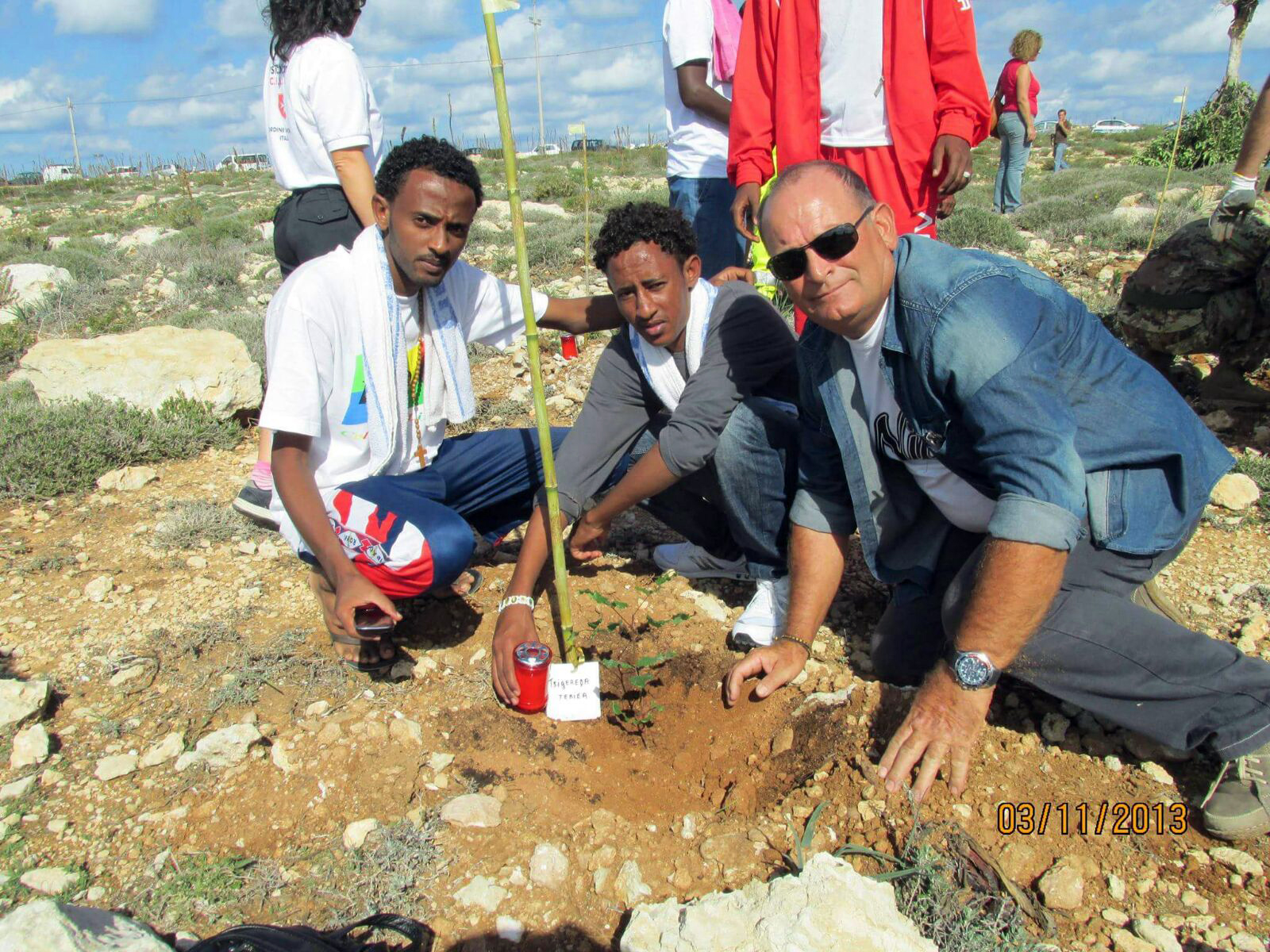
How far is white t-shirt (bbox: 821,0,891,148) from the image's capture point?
10.4 feet

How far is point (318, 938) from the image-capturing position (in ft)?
5.43

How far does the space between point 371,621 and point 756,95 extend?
2.45 m

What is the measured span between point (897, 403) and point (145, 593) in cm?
274

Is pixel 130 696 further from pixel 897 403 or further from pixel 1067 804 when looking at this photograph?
pixel 1067 804

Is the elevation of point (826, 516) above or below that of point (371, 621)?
above

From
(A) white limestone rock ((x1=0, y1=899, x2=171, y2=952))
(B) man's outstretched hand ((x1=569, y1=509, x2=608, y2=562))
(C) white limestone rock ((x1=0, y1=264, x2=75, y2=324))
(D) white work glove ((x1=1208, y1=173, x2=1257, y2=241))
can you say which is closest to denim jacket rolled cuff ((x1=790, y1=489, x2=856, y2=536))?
(B) man's outstretched hand ((x1=569, y1=509, x2=608, y2=562))

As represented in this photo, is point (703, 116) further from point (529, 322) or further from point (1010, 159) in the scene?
point (1010, 159)

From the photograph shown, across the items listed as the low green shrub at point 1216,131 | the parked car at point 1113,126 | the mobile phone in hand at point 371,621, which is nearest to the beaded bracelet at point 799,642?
the mobile phone in hand at point 371,621

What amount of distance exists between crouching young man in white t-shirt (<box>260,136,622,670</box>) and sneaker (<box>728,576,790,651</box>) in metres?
0.93

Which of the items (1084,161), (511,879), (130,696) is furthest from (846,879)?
(1084,161)

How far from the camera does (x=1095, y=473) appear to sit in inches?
81.0

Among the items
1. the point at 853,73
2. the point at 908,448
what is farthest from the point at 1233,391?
the point at 908,448

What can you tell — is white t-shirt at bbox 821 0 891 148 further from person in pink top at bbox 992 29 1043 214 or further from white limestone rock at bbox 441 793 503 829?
person in pink top at bbox 992 29 1043 214

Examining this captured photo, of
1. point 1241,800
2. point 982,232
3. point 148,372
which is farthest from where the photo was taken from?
point 982,232
